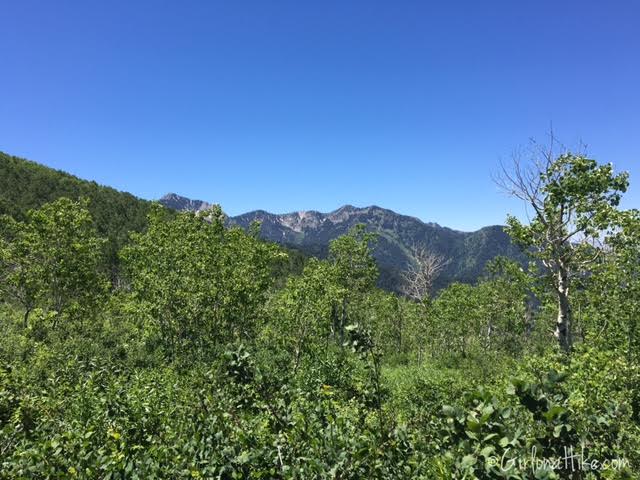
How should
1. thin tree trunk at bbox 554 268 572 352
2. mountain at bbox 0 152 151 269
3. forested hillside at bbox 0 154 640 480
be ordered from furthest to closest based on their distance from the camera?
mountain at bbox 0 152 151 269, thin tree trunk at bbox 554 268 572 352, forested hillside at bbox 0 154 640 480

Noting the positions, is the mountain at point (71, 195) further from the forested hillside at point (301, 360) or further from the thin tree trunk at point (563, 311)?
the thin tree trunk at point (563, 311)

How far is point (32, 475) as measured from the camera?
123 inches

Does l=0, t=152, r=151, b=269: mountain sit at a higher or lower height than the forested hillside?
higher

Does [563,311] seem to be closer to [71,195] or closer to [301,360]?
[301,360]

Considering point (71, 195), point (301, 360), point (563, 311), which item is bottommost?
point (301, 360)

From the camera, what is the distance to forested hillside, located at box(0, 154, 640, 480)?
3037 mm

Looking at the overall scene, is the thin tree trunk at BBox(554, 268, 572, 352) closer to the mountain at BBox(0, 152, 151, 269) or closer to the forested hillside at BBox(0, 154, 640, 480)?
the forested hillside at BBox(0, 154, 640, 480)

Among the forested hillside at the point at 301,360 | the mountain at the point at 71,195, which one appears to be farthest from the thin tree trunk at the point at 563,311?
the mountain at the point at 71,195

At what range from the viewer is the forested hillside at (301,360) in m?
3.04

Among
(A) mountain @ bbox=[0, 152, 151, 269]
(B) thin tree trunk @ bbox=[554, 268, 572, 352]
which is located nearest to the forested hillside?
(B) thin tree trunk @ bbox=[554, 268, 572, 352]

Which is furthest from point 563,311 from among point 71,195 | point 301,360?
point 71,195

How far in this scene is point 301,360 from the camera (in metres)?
19.7

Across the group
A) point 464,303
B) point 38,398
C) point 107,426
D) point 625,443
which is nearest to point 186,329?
point 38,398

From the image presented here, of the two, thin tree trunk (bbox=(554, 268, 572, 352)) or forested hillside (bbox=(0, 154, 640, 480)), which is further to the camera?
thin tree trunk (bbox=(554, 268, 572, 352))
